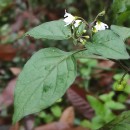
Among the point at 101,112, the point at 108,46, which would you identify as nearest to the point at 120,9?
Answer: the point at 108,46

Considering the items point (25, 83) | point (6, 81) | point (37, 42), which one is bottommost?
point (6, 81)

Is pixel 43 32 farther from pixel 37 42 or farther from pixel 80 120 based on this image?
pixel 37 42

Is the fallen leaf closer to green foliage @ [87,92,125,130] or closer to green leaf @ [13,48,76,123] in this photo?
green foliage @ [87,92,125,130]

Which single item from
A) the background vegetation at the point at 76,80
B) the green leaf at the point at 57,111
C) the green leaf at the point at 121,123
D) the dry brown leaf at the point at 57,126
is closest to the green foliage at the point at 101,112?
the background vegetation at the point at 76,80

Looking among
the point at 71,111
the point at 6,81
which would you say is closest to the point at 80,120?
the point at 71,111

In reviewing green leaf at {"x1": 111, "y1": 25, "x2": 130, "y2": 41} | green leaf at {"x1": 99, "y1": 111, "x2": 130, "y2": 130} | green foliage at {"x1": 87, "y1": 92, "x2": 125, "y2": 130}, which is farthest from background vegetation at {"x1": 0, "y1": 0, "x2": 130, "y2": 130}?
green leaf at {"x1": 99, "y1": 111, "x2": 130, "y2": 130}

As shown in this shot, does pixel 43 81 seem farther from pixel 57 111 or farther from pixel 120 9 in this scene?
pixel 57 111
